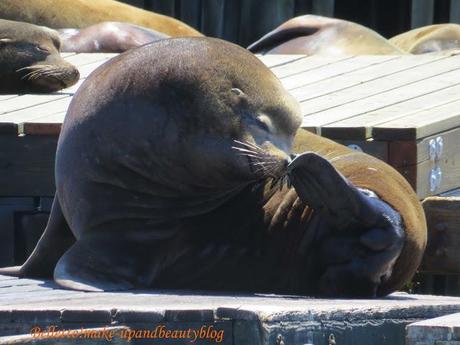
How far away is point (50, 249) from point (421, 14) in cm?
750

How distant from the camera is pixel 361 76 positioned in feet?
24.0

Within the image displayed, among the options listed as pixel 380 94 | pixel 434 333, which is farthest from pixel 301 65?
pixel 434 333

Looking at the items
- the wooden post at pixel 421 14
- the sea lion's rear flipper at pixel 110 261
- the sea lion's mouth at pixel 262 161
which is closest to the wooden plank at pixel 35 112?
the sea lion's rear flipper at pixel 110 261

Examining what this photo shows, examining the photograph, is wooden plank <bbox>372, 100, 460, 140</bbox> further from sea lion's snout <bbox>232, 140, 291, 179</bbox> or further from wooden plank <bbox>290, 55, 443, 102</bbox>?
sea lion's snout <bbox>232, 140, 291, 179</bbox>

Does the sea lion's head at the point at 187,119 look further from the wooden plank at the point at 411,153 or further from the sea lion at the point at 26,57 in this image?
the sea lion at the point at 26,57

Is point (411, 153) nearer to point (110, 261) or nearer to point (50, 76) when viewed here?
point (110, 261)

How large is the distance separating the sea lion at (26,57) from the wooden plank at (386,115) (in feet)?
7.46

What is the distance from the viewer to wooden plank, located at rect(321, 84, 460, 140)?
6.09m

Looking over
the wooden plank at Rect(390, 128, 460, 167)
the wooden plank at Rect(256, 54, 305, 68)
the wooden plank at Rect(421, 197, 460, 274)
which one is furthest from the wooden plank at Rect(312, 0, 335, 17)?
the wooden plank at Rect(421, 197, 460, 274)

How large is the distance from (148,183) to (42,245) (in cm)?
53

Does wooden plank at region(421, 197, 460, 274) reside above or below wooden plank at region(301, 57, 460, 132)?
below

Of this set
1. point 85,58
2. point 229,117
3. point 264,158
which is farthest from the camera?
point 85,58

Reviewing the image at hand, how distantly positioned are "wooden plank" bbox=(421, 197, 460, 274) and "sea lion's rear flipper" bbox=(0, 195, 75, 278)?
151 cm

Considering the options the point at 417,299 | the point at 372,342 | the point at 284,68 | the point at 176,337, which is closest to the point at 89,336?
the point at 176,337
